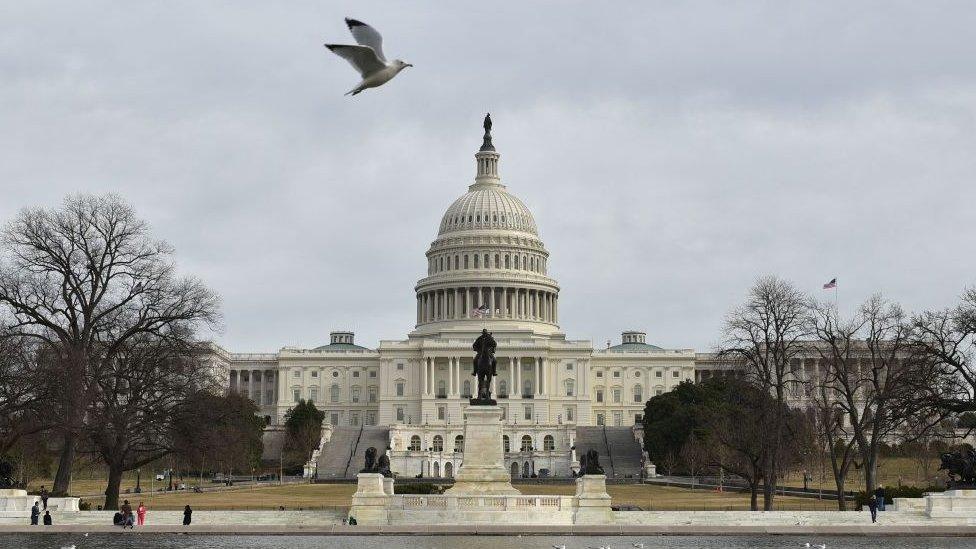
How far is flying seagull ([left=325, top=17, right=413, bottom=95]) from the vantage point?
2603cm

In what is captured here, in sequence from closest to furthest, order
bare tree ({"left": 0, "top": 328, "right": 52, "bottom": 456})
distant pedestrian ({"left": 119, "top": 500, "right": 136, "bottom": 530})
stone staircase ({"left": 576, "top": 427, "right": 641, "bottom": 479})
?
distant pedestrian ({"left": 119, "top": 500, "right": 136, "bottom": 530}) → bare tree ({"left": 0, "top": 328, "right": 52, "bottom": 456}) → stone staircase ({"left": 576, "top": 427, "right": 641, "bottom": 479})

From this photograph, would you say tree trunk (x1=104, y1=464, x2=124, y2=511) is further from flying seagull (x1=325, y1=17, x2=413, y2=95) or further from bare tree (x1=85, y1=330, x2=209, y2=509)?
flying seagull (x1=325, y1=17, x2=413, y2=95)

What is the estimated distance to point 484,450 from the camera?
57469mm

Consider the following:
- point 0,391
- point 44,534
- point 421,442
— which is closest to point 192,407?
point 0,391

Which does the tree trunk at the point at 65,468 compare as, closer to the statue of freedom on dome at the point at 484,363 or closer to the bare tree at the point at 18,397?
the bare tree at the point at 18,397

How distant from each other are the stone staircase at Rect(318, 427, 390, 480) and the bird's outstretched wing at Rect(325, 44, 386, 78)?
92.6 meters

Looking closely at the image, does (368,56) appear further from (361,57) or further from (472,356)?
(472,356)

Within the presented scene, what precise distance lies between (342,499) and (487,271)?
101714mm

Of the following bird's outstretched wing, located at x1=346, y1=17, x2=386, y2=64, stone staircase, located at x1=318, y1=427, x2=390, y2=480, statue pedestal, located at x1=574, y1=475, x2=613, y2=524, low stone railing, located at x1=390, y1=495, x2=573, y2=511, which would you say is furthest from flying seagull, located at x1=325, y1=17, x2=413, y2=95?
stone staircase, located at x1=318, y1=427, x2=390, y2=480

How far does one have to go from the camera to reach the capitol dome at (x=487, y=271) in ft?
603

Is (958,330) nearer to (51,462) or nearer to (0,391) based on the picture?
(0,391)

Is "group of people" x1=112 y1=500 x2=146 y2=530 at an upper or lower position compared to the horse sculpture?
lower

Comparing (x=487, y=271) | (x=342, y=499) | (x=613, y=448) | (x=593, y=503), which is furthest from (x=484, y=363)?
(x=487, y=271)

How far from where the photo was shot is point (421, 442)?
6048 inches
